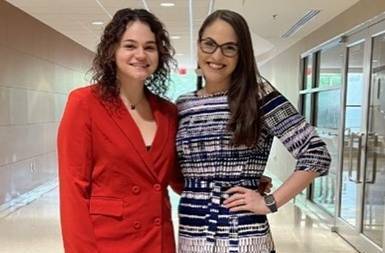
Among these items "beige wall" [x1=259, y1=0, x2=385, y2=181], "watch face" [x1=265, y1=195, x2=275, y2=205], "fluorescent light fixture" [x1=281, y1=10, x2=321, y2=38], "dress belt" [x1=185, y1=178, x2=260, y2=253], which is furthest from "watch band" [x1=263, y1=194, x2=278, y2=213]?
"fluorescent light fixture" [x1=281, y1=10, x2=321, y2=38]

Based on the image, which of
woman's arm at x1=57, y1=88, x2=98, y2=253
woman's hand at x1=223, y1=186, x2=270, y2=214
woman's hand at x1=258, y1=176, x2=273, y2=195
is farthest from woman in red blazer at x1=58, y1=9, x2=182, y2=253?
woman's hand at x1=258, y1=176, x2=273, y2=195

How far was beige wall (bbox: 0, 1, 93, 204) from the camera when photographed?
6.65 meters

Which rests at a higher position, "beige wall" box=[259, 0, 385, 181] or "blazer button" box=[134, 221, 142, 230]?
"beige wall" box=[259, 0, 385, 181]

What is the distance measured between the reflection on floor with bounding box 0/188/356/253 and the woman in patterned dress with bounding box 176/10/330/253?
9.68ft

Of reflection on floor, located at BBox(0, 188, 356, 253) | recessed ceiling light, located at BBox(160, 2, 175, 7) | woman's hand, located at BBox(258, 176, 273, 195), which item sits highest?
recessed ceiling light, located at BBox(160, 2, 175, 7)

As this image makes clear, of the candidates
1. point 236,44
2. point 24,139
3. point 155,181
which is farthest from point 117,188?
point 24,139

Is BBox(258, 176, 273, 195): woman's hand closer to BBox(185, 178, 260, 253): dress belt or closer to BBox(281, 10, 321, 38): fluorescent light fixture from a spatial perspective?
BBox(185, 178, 260, 253): dress belt

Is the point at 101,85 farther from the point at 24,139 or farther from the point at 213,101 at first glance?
the point at 24,139

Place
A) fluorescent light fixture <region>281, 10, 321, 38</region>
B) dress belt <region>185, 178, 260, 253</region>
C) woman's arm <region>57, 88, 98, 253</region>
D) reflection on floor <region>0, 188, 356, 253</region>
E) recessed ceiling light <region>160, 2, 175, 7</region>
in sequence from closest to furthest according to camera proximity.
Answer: woman's arm <region>57, 88, 98, 253</region>
dress belt <region>185, 178, 260, 253</region>
reflection on floor <region>0, 188, 356, 253</region>
fluorescent light fixture <region>281, 10, 321, 38</region>
recessed ceiling light <region>160, 2, 175, 7</region>

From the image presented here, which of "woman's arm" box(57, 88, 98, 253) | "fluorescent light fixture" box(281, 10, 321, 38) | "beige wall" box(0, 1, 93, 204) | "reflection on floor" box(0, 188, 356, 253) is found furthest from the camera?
"beige wall" box(0, 1, 93, 204)

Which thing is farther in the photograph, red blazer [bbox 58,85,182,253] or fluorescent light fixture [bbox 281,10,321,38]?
fluorescent light fixture [bbox 281,10,321,38]

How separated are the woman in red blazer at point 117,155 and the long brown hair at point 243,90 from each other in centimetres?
24

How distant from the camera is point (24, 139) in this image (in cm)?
743

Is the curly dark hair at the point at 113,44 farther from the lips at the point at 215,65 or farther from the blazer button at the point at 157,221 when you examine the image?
the blazer button at the point at 157,221
